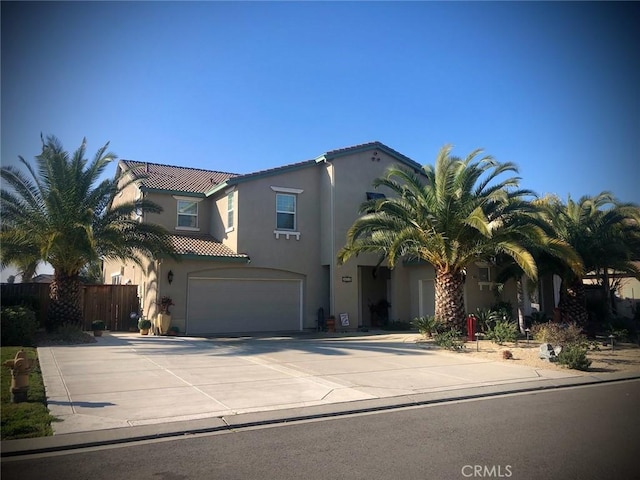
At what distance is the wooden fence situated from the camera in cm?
1970

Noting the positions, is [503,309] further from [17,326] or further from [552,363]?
[17,326]

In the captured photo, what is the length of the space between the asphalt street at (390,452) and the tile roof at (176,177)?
59.9ft

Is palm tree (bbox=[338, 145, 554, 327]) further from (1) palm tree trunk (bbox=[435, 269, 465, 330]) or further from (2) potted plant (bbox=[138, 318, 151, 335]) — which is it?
(2) potted plant (bbox=[138, 318, 151, 335])

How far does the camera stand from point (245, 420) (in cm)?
744

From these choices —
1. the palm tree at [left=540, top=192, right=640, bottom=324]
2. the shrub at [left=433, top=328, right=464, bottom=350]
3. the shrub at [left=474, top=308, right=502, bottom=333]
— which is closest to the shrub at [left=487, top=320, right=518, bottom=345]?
the shrub at [left=433, top=328, right=464, bottom=350]

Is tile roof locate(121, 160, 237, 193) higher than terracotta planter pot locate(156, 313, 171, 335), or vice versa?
tile roof locate(121, 160, 237, 193)

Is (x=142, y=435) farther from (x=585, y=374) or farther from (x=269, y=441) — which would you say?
(x=585, y=374)

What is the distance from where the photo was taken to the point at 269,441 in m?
6.54

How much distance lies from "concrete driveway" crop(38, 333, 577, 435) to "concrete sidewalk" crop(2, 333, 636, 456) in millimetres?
20

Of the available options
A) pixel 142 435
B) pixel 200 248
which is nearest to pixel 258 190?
pixel 200 248

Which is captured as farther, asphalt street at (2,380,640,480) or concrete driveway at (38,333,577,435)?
concrete driveway at (38,333,577,435)

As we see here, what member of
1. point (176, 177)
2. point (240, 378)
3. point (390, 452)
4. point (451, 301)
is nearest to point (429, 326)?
point (451, 301)

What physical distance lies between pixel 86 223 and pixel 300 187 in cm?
999

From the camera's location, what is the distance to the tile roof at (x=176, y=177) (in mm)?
23872
